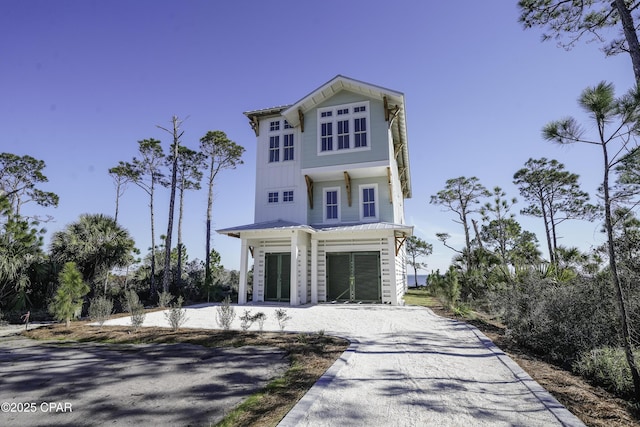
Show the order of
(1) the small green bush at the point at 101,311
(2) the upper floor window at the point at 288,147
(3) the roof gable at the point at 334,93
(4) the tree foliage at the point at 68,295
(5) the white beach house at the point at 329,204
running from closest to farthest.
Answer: (1) the small green bush at the point at 101,311
(4) the tree foliage at the point at 68,295
(5) the white beach house at the point at 329,204
(3) the roof gable at the point at 334,93
(2) the upper floor window at the point at 288,147

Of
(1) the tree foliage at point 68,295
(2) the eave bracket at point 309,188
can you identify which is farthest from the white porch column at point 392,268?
(1) the tree foliage at point 68,295

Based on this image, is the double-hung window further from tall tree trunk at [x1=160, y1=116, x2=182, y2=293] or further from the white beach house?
tall tree trunk at [x1=160, y1=116, x2=182, y2=293]

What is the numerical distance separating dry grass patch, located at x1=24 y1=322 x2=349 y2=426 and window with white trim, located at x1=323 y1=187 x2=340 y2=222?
8.93 metres

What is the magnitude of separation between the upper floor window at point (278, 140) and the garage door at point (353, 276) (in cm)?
630

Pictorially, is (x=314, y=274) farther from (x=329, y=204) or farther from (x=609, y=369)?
(x=609, y=369)

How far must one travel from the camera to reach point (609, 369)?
4691mm

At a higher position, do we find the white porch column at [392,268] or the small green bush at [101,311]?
the white porch column at [392,268]

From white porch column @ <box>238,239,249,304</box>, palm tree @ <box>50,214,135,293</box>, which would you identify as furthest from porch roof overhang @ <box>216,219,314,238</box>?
palm tree @ <box>50,214,135,293</box>

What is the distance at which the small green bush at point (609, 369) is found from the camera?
14.4ft

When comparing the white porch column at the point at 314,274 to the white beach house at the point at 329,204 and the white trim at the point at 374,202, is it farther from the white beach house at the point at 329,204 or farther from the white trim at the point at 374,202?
the white trim at the point at 374,202

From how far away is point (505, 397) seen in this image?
399cm

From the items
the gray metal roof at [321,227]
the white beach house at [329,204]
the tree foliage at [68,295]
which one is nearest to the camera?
the tree foliage at [68,295]

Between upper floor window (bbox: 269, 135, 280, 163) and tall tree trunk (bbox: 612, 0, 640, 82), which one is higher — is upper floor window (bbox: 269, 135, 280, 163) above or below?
above

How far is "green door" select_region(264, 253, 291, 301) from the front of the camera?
1550cm
